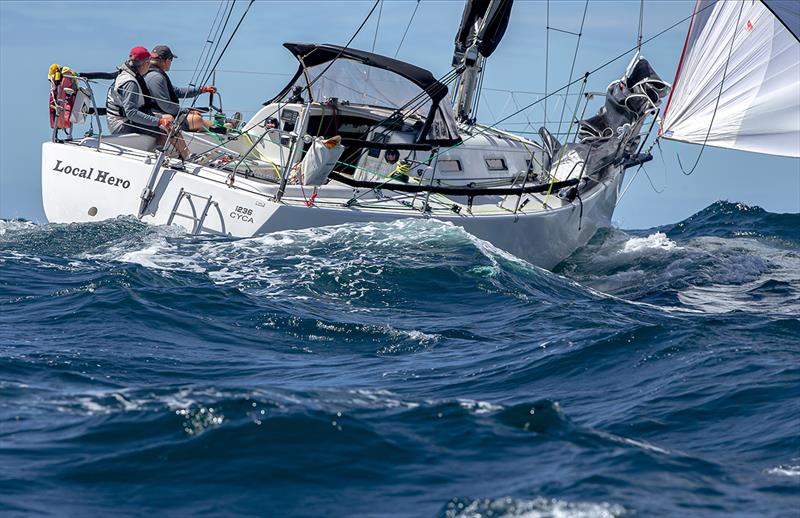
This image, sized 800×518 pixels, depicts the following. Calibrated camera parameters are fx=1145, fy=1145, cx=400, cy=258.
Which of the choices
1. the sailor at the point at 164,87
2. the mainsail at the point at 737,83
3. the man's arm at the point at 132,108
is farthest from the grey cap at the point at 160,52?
the mainsail at the point at 737,83

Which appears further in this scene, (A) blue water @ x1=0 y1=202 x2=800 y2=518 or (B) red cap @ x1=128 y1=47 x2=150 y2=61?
(B) red cap @ x1=128 y1=47 x2=150 y2=61

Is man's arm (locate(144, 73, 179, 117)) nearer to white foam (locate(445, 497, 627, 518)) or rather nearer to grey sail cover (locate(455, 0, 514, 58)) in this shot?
grey sail cover (locate(455, 0, 514, 58))

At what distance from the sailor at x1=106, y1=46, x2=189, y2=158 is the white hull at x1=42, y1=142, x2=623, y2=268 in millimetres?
418

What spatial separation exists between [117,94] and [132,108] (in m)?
0.27

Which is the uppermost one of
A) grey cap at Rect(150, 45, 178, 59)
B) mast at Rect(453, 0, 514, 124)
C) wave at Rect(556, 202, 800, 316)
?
mast at Rect(453, 0, 514, 124)

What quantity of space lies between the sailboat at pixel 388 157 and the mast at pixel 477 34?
0.06 ft

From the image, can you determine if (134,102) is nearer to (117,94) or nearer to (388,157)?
(117,94)

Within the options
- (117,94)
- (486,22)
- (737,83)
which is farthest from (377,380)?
(486,22)

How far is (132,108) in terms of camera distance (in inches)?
499

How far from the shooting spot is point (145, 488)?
197 inches

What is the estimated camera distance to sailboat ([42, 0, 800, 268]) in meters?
11.4

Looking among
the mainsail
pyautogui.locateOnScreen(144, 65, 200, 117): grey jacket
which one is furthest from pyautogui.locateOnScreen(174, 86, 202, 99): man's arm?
the mainsail

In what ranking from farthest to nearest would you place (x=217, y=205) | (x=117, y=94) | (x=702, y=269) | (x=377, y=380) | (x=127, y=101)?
(x=702, y=269) < (x=117, y=94) < (x=127, y=101) < (x=217, y=205) < (x=377, y=380)

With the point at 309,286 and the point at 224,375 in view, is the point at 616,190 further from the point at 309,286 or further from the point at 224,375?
the point at 224,375
